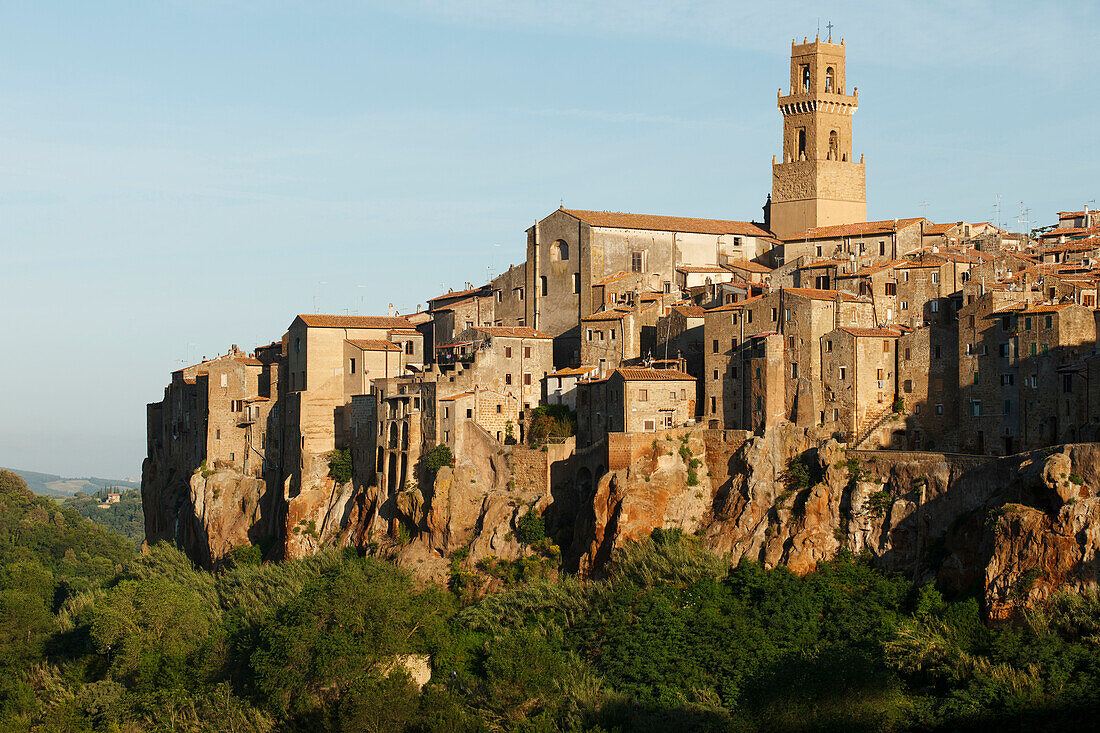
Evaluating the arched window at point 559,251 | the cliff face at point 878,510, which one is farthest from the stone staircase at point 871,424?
the arched window at point 559,251

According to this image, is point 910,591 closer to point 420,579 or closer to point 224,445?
point 420,579

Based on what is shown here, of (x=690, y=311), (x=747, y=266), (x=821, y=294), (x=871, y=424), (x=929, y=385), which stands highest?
(x=747, y=266)

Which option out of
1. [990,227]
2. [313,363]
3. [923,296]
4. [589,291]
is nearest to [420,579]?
[313,363]

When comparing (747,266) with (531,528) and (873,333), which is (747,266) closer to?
(873,333)

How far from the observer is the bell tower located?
96.4m

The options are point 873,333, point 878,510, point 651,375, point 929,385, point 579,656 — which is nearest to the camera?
point 579,656

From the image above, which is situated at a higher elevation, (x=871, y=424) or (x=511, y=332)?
(x=511, y=332)

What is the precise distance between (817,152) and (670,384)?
94.3ft

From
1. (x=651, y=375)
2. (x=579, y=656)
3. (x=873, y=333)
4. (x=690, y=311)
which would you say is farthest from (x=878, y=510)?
(x=690, y=311)

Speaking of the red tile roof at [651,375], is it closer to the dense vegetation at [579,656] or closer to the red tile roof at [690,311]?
the red tile roof at [690,311]

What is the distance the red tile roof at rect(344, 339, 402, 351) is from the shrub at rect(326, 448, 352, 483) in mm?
6023

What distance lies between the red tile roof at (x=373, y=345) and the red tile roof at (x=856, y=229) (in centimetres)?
2540

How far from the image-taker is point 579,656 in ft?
217

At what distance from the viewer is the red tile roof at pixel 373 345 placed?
87.1 m
